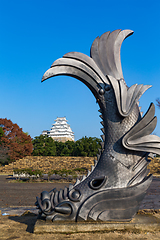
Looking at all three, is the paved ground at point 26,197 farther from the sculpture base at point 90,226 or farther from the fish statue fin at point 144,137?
the fish statue fin at point 144,137

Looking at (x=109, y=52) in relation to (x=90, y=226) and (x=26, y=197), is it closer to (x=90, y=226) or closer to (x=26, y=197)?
(x=90, y=226)

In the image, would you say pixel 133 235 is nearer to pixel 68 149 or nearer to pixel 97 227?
pixel 97 227

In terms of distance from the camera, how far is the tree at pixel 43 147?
28705 millimetres

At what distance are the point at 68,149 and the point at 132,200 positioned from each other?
2623 centimetres

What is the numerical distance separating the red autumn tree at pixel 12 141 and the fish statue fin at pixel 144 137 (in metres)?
20.4

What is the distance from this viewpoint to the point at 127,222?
4.20m

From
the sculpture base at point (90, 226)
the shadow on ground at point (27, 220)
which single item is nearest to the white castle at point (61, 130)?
the shadow on ground at point (27, 220)

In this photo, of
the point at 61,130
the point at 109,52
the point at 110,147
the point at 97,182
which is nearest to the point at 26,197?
the point at 97,182

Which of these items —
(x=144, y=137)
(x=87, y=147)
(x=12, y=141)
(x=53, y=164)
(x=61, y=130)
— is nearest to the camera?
(x=144, y=137)

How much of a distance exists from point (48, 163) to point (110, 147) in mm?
20587

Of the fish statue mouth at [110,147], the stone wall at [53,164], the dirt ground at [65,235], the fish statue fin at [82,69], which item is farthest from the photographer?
the stone wall at [53,164]

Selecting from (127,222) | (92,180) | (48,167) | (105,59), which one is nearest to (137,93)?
(105,59)

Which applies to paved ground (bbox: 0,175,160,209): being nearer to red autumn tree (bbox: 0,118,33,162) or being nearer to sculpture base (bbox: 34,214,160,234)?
sculpture base (bbox: 34,214,160,234)

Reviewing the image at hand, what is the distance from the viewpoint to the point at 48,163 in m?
24.3
